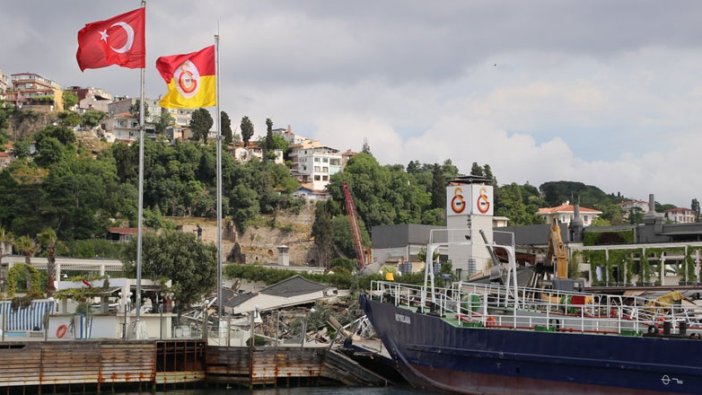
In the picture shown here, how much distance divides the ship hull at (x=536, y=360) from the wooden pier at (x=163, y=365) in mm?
2762

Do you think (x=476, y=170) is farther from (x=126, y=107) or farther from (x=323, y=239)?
(x=126, y=107)

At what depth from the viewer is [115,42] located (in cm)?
3584

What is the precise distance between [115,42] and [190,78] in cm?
288

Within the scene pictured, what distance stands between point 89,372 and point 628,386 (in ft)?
54.7

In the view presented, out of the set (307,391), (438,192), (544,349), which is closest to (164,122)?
(438,192)

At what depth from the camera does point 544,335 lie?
3022 cm

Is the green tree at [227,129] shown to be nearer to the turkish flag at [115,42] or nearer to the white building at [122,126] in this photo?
the white building at [122,126]

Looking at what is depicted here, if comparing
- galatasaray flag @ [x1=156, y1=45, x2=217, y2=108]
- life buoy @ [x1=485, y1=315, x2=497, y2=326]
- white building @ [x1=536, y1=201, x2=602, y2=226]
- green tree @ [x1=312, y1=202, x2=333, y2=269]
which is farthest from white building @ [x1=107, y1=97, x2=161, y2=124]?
life buoy @ [x1=485, y1=315, x2=497, y2=326]

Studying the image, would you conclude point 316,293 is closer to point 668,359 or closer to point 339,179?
point 668,359

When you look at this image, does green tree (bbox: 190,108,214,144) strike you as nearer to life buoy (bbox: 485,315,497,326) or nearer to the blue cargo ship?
the blue cargo ship

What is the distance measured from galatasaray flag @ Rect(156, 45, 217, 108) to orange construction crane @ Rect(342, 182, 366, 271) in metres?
76.3

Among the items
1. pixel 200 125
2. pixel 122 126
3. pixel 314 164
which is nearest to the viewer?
pixel 200 125

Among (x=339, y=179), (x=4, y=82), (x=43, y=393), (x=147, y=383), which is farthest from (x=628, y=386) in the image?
(x=4, y=82)

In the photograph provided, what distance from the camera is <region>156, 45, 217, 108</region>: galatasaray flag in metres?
36.6
